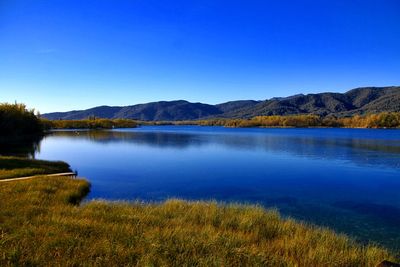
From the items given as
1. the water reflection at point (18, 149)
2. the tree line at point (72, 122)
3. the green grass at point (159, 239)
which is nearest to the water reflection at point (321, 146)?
the water reflection at point (18, 149)

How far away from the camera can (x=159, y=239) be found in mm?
8742

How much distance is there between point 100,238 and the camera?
8.66 m

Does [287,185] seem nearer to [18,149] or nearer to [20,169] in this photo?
[20,169]

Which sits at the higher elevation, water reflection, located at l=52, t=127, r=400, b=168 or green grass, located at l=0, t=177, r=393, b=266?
green grass, located at l=0, t=177, r=393, b=266

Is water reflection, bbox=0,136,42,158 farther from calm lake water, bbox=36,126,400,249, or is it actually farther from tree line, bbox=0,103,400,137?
calm lake water, bbox=36,126,400,249

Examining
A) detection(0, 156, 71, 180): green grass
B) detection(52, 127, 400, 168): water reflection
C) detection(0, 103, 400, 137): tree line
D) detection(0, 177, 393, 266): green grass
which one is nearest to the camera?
detection(0, 177, 393, 266): green grass

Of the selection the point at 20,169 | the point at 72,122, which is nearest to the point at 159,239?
the point at 20,169

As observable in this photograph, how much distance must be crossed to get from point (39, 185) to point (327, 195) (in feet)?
58.5

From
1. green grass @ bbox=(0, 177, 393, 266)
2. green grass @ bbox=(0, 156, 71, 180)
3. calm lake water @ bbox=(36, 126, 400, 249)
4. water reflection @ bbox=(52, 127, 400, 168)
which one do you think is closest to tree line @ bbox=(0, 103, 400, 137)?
water reflection @ bbox=(52, 127, 400, 168)

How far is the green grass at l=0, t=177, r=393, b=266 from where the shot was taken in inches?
286

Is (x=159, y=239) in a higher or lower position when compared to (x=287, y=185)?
higher

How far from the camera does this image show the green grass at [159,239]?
286 inches

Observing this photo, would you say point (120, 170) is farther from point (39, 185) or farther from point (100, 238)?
point (100, 238)

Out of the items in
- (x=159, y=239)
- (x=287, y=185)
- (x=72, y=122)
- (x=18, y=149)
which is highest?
(x=72, y=122)
